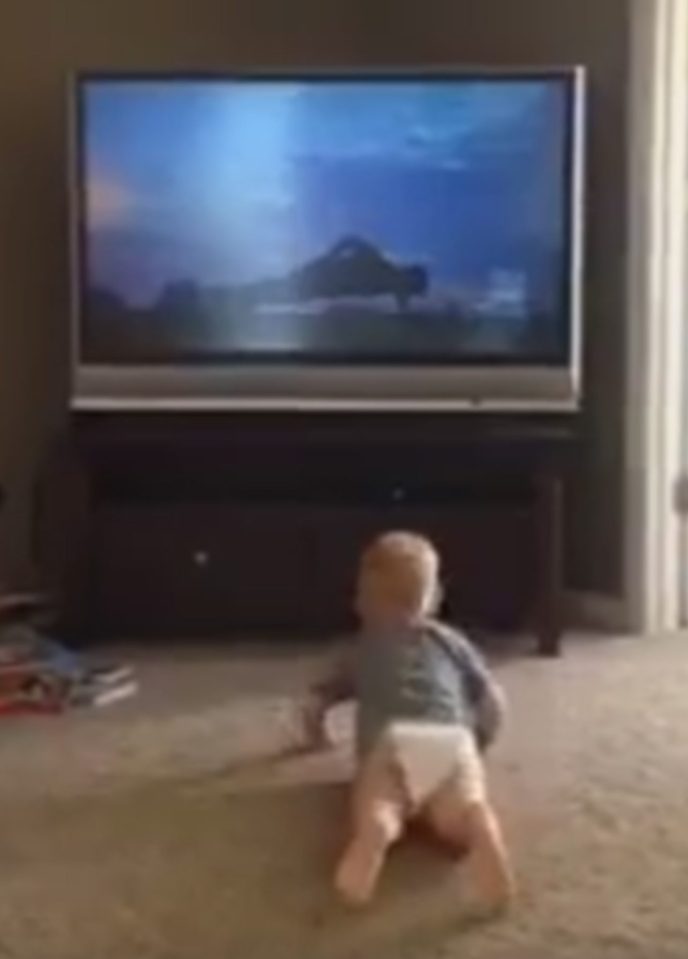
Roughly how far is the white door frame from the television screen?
23cm

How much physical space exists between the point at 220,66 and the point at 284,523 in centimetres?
124

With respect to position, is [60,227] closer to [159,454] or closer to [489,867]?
[159,454]

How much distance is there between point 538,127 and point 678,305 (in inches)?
22.2

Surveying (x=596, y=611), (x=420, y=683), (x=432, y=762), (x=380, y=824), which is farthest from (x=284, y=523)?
(x=380, y=824)

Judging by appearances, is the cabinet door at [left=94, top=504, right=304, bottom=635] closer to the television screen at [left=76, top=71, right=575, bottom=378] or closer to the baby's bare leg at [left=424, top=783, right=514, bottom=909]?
the television screen at [left=76, top=71, right=575, bottom=378]


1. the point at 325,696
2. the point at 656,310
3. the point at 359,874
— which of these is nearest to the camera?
the point at 359,874

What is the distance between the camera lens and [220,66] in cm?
542

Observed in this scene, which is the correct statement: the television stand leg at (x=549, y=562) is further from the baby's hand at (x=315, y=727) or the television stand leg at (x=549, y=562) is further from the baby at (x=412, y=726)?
the baby at (x=412, y=726)

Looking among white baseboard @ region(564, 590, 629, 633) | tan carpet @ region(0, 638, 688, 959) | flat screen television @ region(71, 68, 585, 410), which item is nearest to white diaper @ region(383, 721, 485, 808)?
tan carpet @ region(0, 638, 688, 959)

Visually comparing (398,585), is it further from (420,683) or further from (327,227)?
(327,227)

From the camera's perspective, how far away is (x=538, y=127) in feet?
16.4

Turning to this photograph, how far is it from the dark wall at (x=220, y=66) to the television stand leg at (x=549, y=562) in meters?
0.38

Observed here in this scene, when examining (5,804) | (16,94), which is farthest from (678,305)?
(5,804)

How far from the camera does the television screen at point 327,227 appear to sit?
4.99 m
